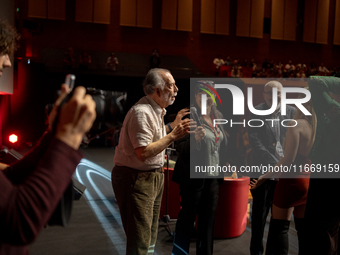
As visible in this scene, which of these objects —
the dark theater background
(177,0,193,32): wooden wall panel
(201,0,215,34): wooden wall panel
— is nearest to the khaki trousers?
the dark theater background

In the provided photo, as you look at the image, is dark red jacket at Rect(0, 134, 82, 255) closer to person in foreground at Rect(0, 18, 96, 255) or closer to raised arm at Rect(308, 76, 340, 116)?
person in foreground at Rect(0, 18, 96, 255)

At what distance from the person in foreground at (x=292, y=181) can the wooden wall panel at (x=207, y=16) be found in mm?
12727

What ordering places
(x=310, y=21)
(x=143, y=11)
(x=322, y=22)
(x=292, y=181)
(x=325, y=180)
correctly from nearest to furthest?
(x=325, y=180) → (x=292, y=181) → (x=143, y=11) → (x=310, y=21) → (x=322, y=22)

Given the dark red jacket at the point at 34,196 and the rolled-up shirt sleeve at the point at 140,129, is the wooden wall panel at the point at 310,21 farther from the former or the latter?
the dark red jacket at the point at 34,196

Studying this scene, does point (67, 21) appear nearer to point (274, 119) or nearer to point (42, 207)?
point (274, 119)

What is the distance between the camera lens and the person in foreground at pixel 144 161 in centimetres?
163

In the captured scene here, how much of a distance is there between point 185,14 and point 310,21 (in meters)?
6.28

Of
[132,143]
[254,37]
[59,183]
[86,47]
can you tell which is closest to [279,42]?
[254,37]

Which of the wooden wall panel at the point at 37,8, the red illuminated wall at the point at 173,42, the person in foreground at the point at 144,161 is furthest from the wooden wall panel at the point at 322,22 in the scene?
the person in foreground at the point at 144,161

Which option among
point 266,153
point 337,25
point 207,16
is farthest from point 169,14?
point 266,153

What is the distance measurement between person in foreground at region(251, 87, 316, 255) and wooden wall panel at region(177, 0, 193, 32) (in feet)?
40.9

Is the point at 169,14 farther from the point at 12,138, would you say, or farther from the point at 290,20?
the point at 12,138

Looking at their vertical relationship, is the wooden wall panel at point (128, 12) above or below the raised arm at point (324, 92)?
above

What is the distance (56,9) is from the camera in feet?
40.7
